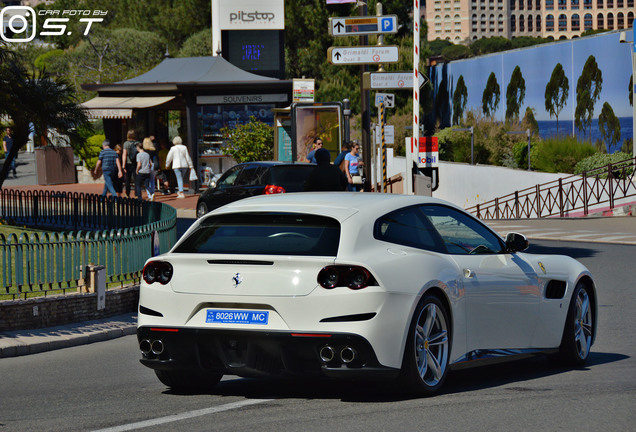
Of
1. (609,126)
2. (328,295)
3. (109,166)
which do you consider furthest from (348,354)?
(609,126)

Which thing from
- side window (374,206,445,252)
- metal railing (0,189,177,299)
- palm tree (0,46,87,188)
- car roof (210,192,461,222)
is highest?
palm tree (0,46,87,188)

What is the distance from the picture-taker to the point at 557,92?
49.7 metres

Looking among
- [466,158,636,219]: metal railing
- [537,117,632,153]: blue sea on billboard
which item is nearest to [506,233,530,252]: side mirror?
[466,158,636,219]: metal railing

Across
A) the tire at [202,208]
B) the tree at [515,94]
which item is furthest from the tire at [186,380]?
the tree at [515,94]

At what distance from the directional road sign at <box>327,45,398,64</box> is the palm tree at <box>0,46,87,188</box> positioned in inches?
247

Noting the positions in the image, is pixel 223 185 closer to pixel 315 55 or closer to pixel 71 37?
pixel 315 55

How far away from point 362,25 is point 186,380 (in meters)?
17.5

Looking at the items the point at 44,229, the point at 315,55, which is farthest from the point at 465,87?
the point at 44,229

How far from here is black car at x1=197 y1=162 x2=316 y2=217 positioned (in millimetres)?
23953

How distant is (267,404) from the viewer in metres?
7.37

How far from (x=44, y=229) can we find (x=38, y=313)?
10.3m

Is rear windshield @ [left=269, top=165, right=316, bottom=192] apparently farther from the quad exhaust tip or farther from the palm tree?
the quad exhaust tip

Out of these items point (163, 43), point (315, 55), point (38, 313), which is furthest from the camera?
point (163, 43)
